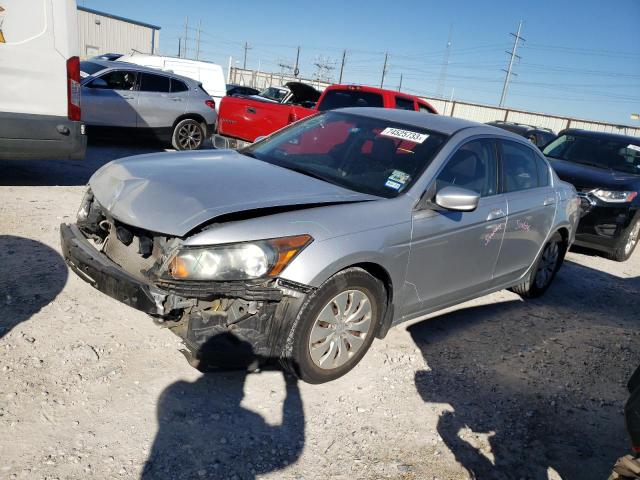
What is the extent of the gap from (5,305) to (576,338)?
4.47 meters

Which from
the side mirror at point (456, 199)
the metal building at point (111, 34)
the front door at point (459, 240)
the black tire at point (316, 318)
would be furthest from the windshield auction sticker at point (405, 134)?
the metal building at point (111, 34)

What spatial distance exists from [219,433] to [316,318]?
0.78m

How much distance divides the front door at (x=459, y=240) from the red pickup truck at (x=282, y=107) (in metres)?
5.25

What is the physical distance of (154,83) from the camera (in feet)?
34.1

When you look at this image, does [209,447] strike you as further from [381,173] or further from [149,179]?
[381,173]

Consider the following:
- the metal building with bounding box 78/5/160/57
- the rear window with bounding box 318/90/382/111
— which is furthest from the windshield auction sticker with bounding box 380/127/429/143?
the metal building with bounding box 78/5/160/57

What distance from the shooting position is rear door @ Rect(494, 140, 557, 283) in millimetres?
4332

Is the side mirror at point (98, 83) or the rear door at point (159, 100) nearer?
the side mirror at point (98, 83)

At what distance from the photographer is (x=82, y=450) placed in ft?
8.00

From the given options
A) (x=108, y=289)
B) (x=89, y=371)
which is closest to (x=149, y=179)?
(x=108, y=289)

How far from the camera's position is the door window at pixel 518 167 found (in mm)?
4348

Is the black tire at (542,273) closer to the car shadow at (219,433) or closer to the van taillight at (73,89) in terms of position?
the car shadow at (219,433)

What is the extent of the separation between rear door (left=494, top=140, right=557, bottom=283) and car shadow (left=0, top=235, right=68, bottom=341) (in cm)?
346

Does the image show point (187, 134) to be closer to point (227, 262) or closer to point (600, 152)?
point (600, 152)
